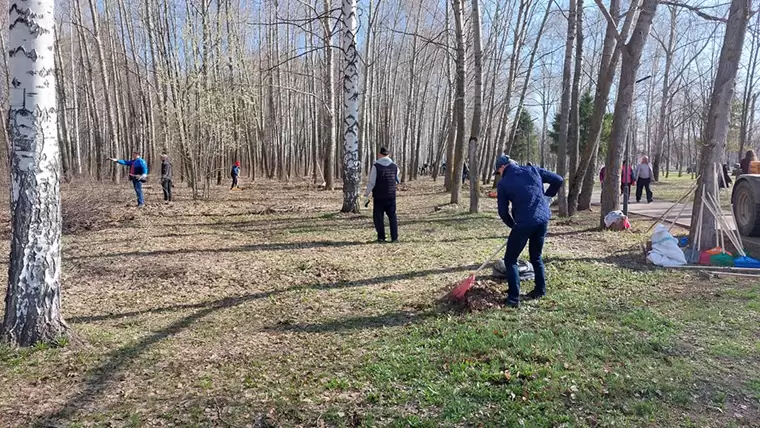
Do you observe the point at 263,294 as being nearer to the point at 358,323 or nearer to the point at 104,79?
the point at 358,323

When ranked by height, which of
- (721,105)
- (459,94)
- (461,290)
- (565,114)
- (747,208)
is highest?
(459,94)

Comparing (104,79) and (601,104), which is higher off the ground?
(104,79)

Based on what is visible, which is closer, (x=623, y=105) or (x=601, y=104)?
(x=623, y=105)

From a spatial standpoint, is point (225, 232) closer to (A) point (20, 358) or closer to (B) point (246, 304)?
(B) point (246, 304)

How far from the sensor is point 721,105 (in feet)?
24.4

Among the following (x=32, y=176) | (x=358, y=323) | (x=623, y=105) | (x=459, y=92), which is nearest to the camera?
(x=32, y=176)

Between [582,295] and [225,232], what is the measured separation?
744cm

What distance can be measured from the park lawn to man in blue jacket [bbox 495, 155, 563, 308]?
1.58 feet

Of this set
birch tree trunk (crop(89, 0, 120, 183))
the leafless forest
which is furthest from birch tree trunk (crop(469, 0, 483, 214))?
birch tree trunk (crop(89, 0, 120, 183))

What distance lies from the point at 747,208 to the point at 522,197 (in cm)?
673

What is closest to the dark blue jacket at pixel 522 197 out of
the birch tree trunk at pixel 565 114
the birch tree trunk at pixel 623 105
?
the birch tree trunk at pixel 623 105

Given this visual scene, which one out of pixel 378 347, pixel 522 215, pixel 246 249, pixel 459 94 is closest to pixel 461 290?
pixel 522 215

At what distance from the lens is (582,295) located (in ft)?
18.4

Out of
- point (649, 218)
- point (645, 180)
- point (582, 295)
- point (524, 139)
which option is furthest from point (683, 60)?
point (582, 295)
